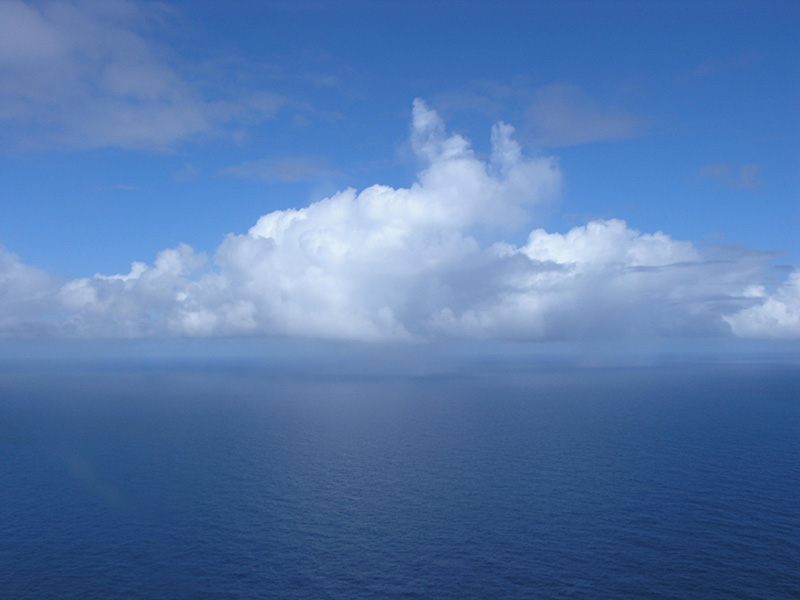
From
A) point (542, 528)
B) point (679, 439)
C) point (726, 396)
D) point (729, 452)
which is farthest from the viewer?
point (726, 396)

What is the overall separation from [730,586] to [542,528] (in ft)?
58.8

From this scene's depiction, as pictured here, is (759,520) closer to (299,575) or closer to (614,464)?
(614,464)

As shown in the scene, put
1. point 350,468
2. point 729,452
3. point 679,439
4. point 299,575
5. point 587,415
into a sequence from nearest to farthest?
point 299,575, point 350,468, point 729,452, point 679,439, point 587,415

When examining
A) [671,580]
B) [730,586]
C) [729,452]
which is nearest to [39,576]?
[671,580]

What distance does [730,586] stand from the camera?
149ft

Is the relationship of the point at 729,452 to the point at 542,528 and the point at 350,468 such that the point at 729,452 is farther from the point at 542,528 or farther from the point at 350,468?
the point at 350,468

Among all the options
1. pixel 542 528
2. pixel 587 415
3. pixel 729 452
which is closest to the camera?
pixel 542 528

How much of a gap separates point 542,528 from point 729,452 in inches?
2127

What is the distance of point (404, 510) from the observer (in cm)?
6316

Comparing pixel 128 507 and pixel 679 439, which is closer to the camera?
pixel 128 507

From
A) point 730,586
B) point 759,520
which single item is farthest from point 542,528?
point 759,520

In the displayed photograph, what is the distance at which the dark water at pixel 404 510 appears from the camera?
46.9 m

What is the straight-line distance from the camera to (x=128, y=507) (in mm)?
65188

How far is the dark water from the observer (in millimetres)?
46938
